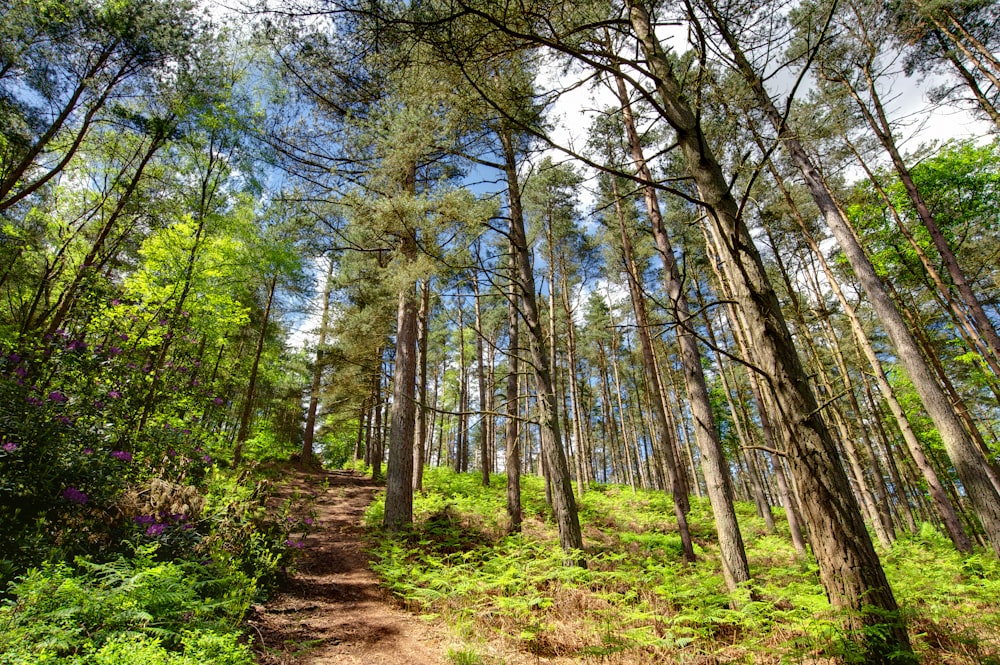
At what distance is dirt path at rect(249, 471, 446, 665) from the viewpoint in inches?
131

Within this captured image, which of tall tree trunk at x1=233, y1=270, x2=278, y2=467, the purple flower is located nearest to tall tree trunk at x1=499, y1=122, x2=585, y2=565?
the purple flower

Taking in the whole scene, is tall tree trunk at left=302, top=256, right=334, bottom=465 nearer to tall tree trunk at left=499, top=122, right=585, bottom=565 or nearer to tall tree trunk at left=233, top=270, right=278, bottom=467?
tall tree trunk at left=233, top=270, right=278, bottom=467

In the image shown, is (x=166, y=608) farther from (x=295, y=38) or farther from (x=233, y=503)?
(x=295, y=38)

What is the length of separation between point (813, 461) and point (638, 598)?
384 centimetres

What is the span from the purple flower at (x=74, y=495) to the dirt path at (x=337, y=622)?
78.5 inches

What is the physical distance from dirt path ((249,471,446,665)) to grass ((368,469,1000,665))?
30 centimetres

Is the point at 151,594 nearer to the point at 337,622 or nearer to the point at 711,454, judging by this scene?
the point at 337,622

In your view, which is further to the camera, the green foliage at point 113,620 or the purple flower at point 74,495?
the purple flower at point 74,495

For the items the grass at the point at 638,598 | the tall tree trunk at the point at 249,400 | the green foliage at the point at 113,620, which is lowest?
the grass at the point at 638,598

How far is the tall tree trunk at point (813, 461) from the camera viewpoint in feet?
5.68

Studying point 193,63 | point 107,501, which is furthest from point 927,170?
point 193,63

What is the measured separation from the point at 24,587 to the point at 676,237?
13261 mm

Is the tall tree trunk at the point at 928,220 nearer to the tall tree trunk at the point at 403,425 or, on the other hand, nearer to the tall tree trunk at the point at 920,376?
the tall tree trunk at the point at 920,376

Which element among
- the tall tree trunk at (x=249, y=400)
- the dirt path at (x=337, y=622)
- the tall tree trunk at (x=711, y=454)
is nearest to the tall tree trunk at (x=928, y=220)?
the tall tree trunk at (x=711, y=454)
